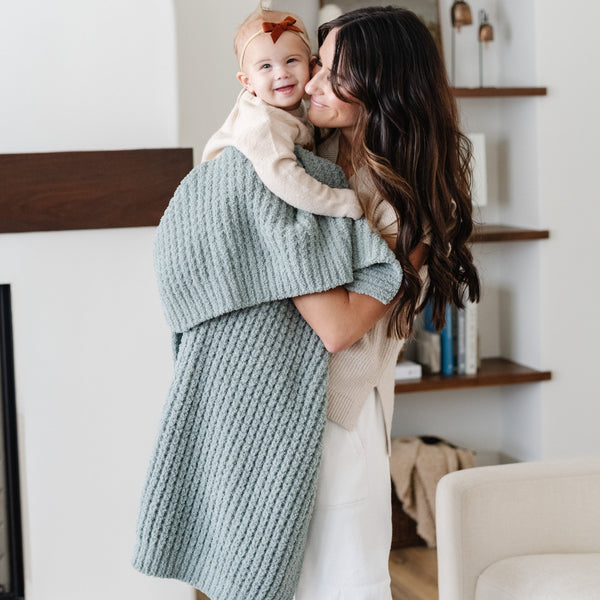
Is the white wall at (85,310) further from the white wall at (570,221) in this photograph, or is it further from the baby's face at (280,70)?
the white wall at (570,221)

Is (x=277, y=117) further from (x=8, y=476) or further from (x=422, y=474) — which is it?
(x=422, y=474)

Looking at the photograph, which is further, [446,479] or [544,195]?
[544,195]

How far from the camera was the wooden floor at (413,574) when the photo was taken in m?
2.50

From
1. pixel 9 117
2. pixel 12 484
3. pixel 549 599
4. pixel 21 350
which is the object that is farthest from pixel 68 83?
pixel 549 599

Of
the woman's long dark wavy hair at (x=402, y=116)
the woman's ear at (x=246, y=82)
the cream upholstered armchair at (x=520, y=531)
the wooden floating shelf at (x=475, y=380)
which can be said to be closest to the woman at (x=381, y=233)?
the woman's long dark wavy hair at (x=402, y=116)

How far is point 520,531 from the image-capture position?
1.75 metres

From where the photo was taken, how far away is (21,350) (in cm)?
213

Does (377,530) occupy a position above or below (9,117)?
below

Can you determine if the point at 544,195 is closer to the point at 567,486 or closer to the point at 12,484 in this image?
the point at 567,486

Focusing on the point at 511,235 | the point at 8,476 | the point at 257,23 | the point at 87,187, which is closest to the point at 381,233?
the point at 257,23

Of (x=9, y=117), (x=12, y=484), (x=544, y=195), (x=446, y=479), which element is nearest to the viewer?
(x=446, y=479)

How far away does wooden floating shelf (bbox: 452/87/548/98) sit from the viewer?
2.73m

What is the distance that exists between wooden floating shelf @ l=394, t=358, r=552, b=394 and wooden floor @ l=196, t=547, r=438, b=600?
0.51m

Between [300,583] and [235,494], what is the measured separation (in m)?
0.18
